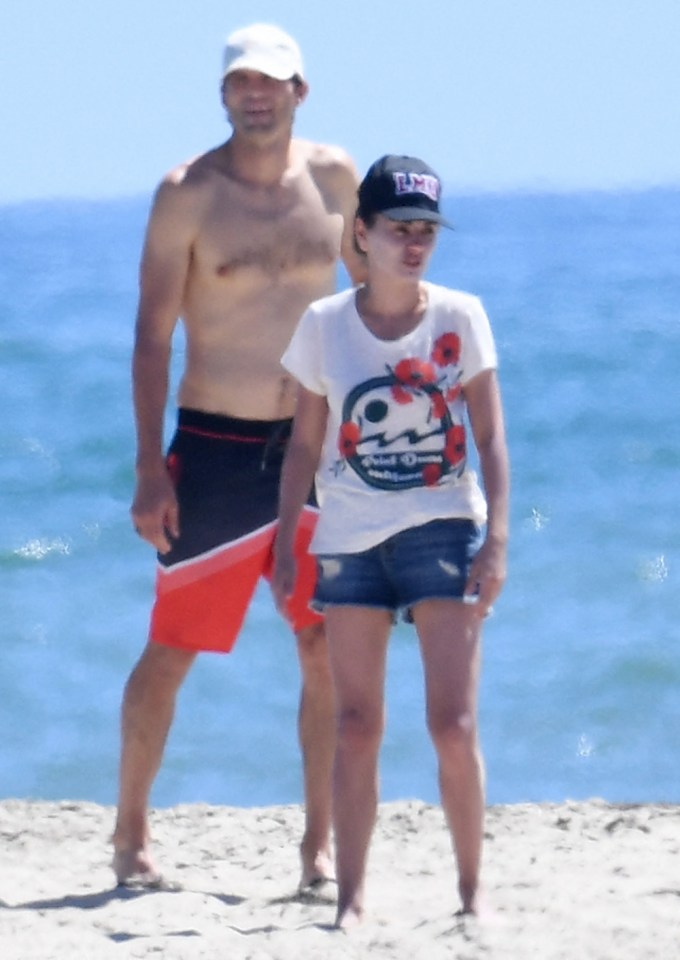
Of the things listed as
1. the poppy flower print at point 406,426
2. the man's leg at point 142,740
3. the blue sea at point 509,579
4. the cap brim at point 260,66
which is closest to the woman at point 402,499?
the poppy flower print at point 406,426

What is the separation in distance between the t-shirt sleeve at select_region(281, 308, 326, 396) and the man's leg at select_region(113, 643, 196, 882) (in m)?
0.91

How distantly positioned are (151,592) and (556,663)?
2.54 metres

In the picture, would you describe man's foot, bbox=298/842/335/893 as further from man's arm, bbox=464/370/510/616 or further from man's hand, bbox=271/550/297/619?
man's arm, bbox=464/370/510/616

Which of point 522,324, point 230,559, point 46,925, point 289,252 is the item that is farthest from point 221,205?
point 522,324

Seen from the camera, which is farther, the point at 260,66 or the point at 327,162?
the point at 327,162

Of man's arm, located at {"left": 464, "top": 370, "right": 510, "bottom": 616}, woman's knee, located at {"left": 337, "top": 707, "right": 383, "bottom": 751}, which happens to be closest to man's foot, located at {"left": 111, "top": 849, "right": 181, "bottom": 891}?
woman's knee, located at {"left": 337, "top": 707, "right": 383, "bottom": 751}

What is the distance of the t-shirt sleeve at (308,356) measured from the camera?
4.16m

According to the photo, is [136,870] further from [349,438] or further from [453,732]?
[349,438]

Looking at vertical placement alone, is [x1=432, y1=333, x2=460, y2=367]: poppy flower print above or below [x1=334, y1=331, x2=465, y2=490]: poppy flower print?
above

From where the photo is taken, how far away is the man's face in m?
4.59

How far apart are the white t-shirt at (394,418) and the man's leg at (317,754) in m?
0.66

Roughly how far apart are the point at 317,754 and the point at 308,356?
3.57 ft

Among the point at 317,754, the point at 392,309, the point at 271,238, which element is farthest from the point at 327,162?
the point at 317,754

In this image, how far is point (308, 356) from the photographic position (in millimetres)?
4164
